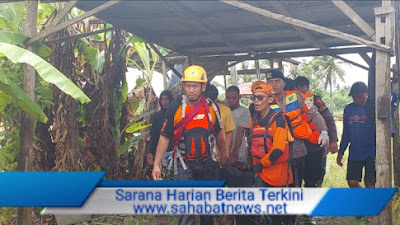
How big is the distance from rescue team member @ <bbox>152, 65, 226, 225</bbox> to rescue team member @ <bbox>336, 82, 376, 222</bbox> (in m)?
3.03

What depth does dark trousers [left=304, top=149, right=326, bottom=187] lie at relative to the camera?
743 cm

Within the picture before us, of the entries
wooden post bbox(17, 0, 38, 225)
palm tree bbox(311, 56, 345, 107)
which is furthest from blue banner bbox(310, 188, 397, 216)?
palm tree bbox(311, 56, 345, 107)

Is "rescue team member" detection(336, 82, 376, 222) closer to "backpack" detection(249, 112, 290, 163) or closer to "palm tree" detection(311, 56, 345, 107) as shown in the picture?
"backpack" detection(249, 112, 290, 163)

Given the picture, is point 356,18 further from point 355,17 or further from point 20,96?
point 20,96

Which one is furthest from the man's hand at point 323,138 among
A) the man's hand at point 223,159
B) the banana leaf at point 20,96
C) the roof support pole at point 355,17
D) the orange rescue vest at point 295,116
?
the banana leaf at point 20,96

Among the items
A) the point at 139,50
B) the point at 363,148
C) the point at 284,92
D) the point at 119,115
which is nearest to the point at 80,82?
the point at 119,115

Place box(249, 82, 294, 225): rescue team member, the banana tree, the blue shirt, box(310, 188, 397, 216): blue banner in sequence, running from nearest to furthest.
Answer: box(310, 188, 397, 216): blue banner
box(249, 82, 294, 225): rescue team member
the blue shirt
the banana tree

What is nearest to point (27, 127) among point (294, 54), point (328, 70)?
point (294, 54)

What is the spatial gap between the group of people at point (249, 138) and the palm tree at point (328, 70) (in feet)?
144

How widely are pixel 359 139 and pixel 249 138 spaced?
260 centimetres

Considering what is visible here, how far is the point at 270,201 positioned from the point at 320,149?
279 centimetres

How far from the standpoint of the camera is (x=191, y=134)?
5.66m

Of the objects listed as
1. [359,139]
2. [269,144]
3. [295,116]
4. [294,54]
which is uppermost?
[294,54]

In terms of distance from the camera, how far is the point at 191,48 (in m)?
10.0
